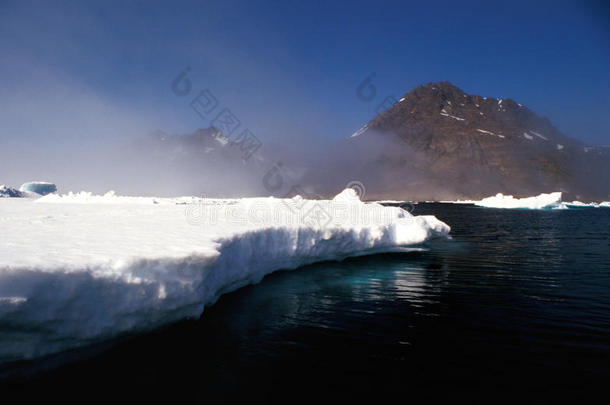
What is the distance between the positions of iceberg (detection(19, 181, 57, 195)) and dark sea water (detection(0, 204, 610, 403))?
84234mm

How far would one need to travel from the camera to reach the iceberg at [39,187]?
6988 centimetres

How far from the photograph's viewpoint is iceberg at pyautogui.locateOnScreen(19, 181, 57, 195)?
69.9m

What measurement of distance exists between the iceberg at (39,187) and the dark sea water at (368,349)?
276 feet

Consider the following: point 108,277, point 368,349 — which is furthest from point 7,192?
point 368,349

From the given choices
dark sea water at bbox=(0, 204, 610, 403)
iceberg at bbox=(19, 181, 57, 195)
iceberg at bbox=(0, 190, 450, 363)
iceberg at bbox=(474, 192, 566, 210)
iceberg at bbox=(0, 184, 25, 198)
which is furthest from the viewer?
iceberg at bbox=(474, 192, 566, 210)

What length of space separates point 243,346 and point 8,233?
6.11m

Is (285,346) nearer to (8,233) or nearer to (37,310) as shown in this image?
(37,310)

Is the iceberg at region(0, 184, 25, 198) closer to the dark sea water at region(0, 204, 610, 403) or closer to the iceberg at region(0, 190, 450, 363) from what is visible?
the iceberg at region(0, 190, 450, 363)

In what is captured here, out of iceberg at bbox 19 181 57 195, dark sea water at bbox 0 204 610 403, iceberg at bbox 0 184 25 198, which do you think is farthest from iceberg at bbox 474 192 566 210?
iceberg at bbox 19 181 57 195

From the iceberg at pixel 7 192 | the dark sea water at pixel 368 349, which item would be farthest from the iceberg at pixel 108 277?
the iceberg at pixel 7 192

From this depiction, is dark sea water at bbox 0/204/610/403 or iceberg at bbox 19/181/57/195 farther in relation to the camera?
iceberg at bbox 19/181/57/195

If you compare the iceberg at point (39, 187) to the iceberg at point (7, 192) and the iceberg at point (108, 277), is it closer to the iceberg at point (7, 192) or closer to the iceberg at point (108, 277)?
the iceberg at point (7, 192)

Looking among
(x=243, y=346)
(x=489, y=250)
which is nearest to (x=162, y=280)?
(x=243, y=346)

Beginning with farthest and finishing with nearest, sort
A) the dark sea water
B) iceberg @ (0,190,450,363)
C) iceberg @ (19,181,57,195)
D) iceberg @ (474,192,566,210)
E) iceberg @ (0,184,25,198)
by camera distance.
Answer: iceberg @ (474,192,566,210) < iceberg @ (19,181,57,195) < iceberg @ (0,184,25,198) < the dark sea water < iceberg @ (0,190,450,363)
